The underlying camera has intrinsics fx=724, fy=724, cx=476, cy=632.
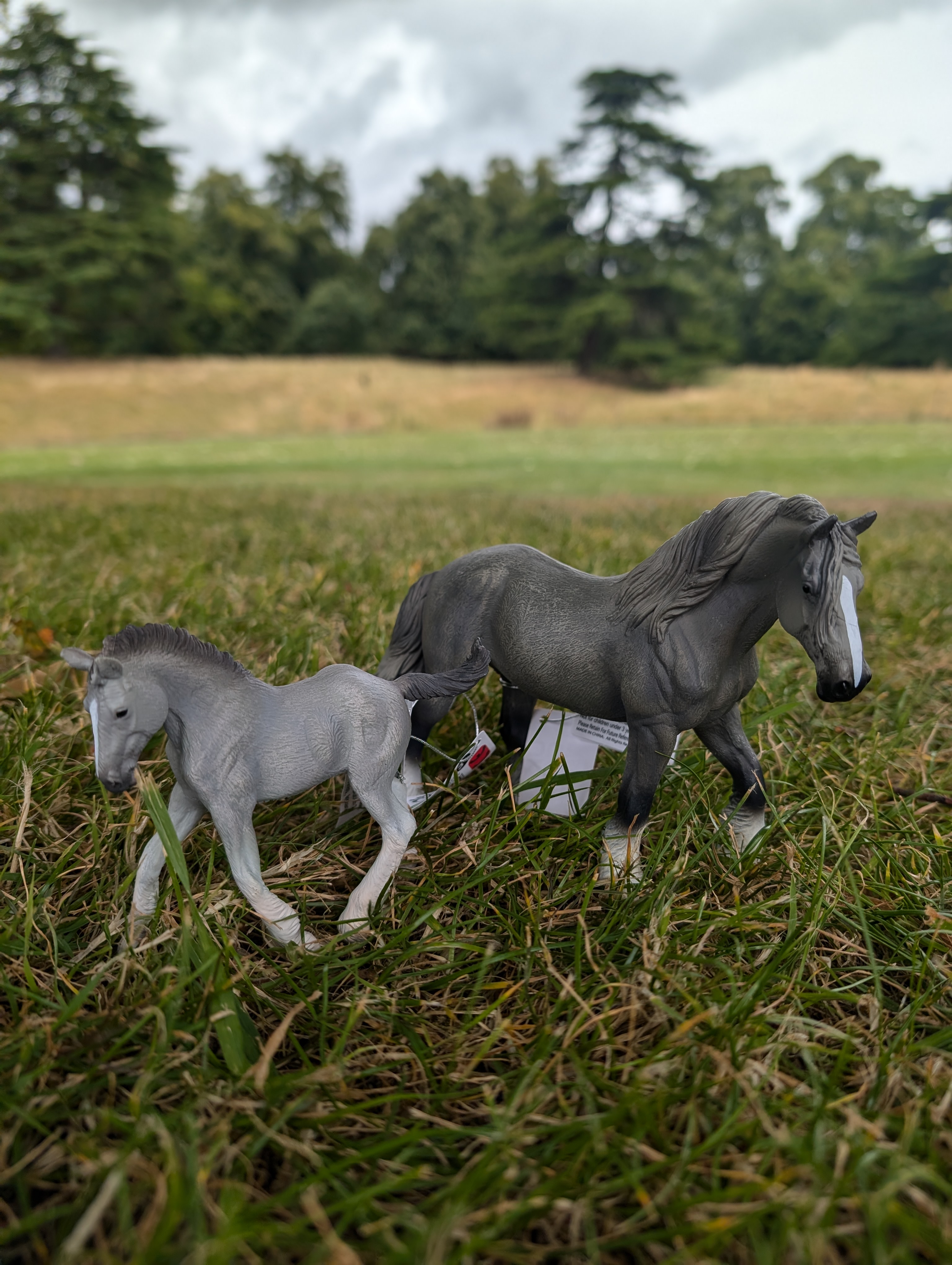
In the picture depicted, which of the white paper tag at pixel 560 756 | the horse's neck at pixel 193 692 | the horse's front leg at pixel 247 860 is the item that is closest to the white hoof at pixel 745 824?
the white paper tag at pixel 560 756

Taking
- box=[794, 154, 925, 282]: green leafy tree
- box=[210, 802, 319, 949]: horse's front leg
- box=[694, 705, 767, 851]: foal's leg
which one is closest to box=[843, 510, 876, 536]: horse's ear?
box=[694, 705, 767, 851]: foal's leg

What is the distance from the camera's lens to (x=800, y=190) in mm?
46875

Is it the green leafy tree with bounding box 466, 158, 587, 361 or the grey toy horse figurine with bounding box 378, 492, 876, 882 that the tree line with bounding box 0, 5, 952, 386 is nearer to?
the green leafy tree with bounding box 466, 158, 587, 361

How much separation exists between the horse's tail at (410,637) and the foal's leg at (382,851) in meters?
0.42

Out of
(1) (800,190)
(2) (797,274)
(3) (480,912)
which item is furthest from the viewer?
(1) (800,190)

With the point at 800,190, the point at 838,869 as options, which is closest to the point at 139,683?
the point at 838,869

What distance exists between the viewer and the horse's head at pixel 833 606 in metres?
1.11

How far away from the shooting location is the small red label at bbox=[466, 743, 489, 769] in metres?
1.48

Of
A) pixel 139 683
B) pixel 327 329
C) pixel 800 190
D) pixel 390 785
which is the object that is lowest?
pixel 390 785

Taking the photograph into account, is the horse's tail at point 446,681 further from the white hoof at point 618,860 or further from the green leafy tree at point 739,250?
the green leafy tree at point 739,250

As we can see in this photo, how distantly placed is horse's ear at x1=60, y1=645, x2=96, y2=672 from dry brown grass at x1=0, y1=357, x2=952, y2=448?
759 inches

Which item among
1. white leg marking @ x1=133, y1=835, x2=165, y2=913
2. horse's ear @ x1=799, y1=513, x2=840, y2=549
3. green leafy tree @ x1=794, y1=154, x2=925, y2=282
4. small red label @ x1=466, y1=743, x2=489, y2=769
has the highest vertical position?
green leafy tree @ x1=794, y1=154, x2=925, y2=282

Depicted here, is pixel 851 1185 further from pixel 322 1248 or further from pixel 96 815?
pixel 96 815

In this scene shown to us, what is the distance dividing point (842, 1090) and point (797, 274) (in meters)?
→ 46.3
